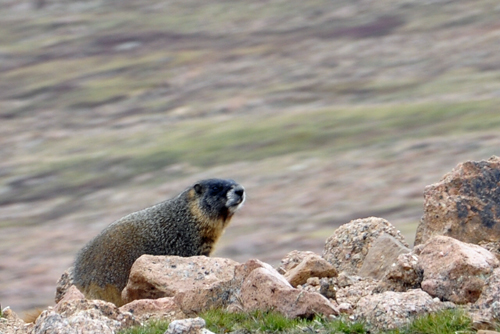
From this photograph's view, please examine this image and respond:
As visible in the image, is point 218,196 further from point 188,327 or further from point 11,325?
point 188,327

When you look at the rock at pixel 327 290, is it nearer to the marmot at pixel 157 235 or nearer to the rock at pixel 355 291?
the rock at pixel 355 291

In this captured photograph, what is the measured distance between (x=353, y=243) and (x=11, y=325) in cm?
272

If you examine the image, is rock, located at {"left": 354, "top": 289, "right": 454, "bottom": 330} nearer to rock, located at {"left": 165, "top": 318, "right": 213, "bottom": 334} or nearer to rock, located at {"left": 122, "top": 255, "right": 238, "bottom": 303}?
rock, located at {"left": 165, "top": 318, "right": 213, "bottom": 334}

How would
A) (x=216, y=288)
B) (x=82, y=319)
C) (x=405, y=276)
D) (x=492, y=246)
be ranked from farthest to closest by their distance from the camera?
(x=492, y=246), (x=216, y=288), (x=405, y=276), (x=82, y=319)

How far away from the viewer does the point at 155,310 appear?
6.48 metres

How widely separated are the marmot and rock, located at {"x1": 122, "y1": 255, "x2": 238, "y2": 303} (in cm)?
121

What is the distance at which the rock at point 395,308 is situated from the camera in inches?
216

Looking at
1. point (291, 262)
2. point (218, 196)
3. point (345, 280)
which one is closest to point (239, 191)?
point (218, 196)

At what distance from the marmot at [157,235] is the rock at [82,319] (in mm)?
2398

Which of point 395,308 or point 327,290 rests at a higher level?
point 395,308

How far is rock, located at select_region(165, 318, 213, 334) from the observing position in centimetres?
538

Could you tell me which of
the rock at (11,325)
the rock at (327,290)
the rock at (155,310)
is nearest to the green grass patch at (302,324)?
the rock at (155,310)

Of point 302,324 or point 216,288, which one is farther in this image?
point 216,288

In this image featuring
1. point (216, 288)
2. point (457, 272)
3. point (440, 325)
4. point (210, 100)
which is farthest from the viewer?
point (210, 100)
